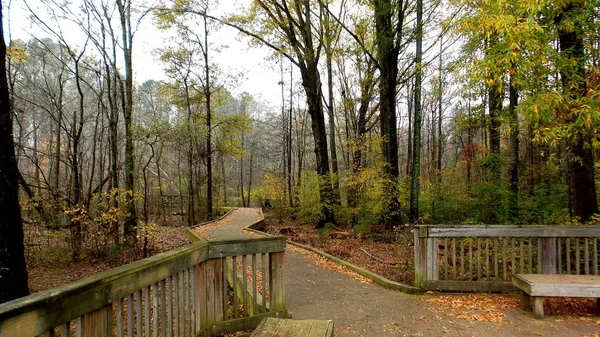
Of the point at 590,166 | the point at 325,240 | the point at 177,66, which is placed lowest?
the point at 325,240

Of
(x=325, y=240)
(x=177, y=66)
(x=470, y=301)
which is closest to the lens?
(x=470, y=301)

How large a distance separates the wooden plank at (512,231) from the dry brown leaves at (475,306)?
0.92 m

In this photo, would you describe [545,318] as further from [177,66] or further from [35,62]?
[35,62]

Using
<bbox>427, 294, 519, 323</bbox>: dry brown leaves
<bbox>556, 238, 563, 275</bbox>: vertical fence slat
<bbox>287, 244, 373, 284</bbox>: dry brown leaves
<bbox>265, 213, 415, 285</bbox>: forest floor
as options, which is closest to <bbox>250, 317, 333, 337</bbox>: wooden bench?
<bbox>427, 294, 519, 323</bbox>: dry brown leaves

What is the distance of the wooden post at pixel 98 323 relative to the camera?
74.5 inches

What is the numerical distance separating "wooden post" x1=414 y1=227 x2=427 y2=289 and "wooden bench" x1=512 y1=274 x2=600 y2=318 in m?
1.24

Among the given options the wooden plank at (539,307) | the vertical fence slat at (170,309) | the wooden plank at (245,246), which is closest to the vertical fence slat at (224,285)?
the wooden plank at (245,246)

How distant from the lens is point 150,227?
32.3 ft

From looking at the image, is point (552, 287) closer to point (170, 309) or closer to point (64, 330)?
point (170, 309)

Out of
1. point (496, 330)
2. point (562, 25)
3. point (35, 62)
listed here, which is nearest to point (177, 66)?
point (35, 62)

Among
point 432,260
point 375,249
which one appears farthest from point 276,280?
point 375,249

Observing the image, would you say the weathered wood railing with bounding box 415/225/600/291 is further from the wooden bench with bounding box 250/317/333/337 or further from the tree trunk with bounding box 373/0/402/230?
the tree trunk with bounding box 373/0/402/230

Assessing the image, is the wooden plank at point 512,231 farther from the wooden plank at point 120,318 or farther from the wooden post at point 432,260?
the wooden plank at point 120,318

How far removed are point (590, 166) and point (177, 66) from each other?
1781 centimetres
